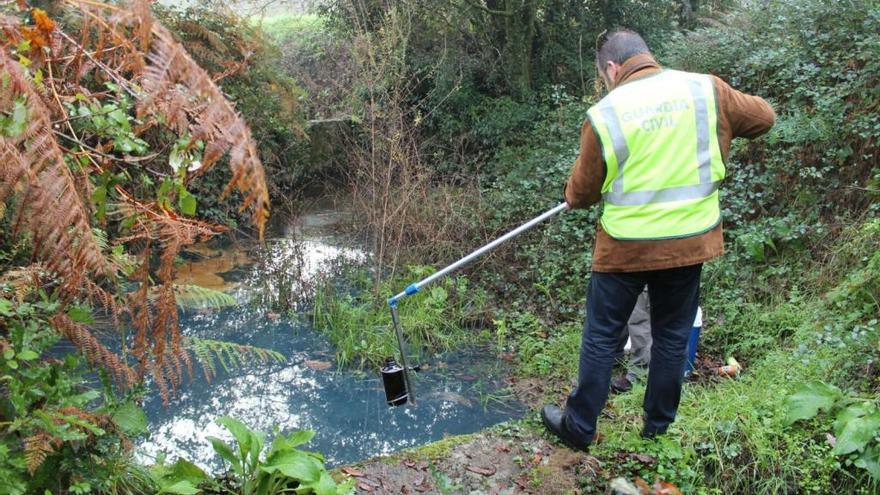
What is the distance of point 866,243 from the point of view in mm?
4406

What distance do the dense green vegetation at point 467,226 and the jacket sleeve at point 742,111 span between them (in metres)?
1.18

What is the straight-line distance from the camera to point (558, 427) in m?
3.32

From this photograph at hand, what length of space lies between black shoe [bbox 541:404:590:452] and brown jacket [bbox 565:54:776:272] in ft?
2.77

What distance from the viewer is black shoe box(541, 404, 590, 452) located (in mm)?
3254

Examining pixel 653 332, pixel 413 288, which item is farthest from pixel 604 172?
pixel 413 288

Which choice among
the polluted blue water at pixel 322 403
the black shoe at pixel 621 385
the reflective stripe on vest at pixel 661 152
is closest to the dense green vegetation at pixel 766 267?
the black shoe at pixel 621 385

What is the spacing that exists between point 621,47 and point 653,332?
1.27 metres

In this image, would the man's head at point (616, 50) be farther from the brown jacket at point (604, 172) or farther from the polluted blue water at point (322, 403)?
the polluted blue water at point (322, 403)

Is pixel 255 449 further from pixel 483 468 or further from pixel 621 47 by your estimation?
pixel 621 47

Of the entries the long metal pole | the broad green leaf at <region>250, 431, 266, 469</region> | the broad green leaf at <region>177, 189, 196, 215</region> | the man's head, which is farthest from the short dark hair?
the broad green leaf at <region>250, 431, 266, 469</region>

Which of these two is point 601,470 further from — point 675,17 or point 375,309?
point 675,17

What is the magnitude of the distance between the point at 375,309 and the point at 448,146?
407 centimetres

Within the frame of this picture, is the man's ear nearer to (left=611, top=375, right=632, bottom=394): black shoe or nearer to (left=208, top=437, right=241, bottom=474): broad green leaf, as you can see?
(left=611, top=375, right=632, bottom=394): black shoe

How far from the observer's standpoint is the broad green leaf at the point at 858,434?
8.89 ft
